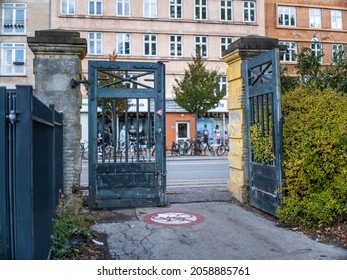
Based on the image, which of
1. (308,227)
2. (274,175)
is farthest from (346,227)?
(274,175)

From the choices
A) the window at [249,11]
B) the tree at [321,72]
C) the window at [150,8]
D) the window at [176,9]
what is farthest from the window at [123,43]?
the tree at [321,72]

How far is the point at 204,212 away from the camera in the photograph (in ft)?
23.2

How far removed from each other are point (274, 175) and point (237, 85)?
2422 millimetres

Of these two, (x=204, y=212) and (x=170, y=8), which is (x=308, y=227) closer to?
(x=204, y=212)

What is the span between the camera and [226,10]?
32.1 m

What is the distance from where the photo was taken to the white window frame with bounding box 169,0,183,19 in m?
30.8

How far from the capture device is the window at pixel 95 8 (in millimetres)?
29734

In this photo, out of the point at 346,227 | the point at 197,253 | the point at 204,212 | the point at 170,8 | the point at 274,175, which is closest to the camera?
the point at 197,253

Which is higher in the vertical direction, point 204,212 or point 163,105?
point 163,105

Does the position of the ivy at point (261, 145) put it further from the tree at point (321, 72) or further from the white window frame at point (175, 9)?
the white window frame at point (175, 9)

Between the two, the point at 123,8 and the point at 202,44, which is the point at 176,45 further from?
the point at 123,8

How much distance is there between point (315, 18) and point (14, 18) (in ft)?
85.3

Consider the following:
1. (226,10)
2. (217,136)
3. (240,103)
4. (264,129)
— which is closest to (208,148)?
(217,136)

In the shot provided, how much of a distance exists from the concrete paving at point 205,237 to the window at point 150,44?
24.5 meters
